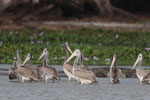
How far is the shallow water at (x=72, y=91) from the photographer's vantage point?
625 inches

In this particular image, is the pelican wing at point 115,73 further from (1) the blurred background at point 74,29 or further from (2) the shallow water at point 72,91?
(1) the blurred background at point 74,29

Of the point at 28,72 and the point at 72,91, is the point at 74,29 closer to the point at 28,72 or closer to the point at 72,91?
the point at 28,72

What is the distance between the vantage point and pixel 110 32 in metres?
33.4

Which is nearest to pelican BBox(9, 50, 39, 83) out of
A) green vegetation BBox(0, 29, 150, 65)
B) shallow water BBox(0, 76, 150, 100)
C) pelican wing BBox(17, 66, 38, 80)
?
pelican wing BBox(17, 66, 38, 80)

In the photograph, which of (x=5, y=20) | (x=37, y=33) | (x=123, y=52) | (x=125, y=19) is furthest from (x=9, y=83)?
(x=125, y=19)

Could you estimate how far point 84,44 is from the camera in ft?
99.9

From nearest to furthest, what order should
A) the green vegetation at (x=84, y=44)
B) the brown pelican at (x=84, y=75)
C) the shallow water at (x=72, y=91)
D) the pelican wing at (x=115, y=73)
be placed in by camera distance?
the shallow water at (x=72, y=91) → the brown pelican at (x=84, y=75) → the pelican wing at (x=115, y=73) → the green vegetation at (x=84, y=44)

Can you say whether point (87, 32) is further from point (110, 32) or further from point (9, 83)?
point (9, 83)

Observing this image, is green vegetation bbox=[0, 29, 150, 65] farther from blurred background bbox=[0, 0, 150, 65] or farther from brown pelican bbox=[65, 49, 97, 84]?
brown pelican bbox=[65, 49, 97, 84]

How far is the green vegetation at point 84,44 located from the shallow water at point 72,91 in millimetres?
6395

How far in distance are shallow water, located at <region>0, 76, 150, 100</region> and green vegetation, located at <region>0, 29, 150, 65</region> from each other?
639 cm

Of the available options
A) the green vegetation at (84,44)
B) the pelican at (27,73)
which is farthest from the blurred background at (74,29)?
the pelican at (27,73)

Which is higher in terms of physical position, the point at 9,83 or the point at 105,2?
the point at 105,2

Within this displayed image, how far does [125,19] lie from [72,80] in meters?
18.2
